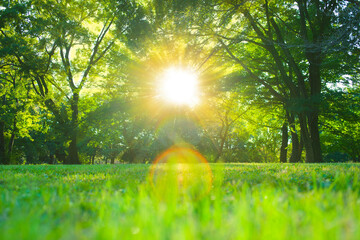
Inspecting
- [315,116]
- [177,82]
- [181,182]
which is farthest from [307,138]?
[181,182]

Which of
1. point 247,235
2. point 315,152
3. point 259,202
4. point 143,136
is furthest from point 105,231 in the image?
point 143,136

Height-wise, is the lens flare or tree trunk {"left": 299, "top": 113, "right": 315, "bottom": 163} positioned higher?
tree trunk {"left": 299, "top": 113, "right": 315, "bottom": 163}

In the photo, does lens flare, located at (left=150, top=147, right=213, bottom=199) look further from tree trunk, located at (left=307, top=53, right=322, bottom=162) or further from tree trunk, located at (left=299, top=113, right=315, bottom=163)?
tree trunk, located at (left=299, top=113, right=315, bottom=163)

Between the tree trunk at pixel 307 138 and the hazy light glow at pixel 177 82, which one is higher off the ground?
the hazy light glow at pixel 177 82

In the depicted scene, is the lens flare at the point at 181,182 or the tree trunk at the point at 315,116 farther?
the tree trunk at the point at 315,116

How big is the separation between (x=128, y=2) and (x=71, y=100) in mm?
10828

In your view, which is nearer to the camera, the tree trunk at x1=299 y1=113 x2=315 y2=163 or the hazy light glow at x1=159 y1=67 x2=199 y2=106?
the hazy light glow at x1=159 y1=67 x2=199 y2=106

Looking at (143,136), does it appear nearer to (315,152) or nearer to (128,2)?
(128,2)

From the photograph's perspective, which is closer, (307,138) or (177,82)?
(307,138)

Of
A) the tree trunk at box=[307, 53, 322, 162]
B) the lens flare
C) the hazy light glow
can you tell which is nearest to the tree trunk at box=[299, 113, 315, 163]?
the tree trunk at box=[307, 53, 322, 162]

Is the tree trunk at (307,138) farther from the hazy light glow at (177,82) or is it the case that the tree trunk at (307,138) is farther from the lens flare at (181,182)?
the lens flare at (181,182)

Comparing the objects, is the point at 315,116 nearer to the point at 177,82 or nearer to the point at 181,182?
the point at 177,82

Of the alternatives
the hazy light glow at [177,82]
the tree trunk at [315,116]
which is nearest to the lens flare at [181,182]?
the hazy light glow at [177,82]

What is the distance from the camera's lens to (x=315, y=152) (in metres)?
17.3
